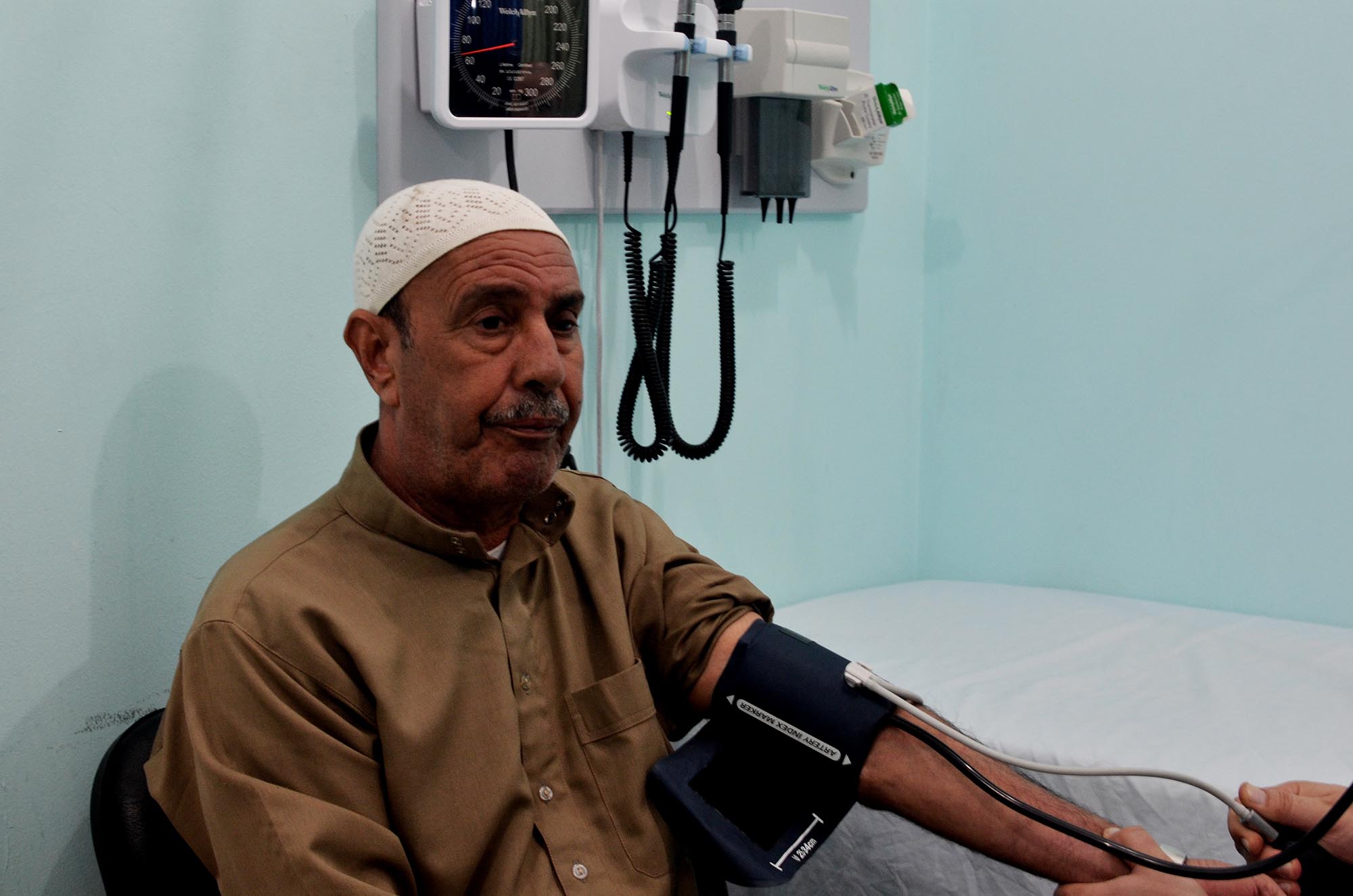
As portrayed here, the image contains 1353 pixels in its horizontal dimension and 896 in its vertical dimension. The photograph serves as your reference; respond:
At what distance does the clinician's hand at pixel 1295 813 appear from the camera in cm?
110

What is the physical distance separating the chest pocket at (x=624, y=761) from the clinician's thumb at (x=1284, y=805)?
556mm

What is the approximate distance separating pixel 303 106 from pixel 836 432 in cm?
104

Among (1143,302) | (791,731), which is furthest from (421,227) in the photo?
(1143,302)

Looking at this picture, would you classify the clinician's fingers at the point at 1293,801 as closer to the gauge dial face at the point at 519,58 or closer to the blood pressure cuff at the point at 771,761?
the blood pressure cuff at the point at 771,761

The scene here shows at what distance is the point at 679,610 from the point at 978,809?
364mm

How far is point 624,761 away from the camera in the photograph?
121cm

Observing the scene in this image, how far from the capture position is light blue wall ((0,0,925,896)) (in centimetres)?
122

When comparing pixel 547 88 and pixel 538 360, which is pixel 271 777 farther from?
pixel 547 88

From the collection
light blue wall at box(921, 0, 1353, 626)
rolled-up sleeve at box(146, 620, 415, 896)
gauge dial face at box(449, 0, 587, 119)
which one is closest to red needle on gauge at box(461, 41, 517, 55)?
gauge dial face at box(449, 0, 587, 119)

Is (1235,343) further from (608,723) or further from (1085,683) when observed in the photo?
(608,723)

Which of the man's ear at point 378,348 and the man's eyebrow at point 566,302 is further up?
the man's eyebrow at point 566,302

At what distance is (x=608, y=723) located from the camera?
1214 mm

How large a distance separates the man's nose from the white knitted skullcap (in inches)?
4.1

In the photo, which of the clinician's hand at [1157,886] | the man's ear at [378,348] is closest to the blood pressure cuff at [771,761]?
the clinician's hand at [1157,886]
